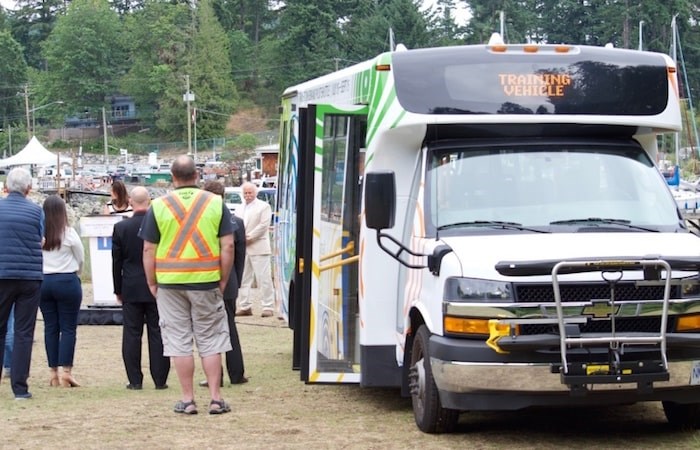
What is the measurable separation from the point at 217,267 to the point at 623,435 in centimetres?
313

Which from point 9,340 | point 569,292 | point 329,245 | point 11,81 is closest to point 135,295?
point 9,340

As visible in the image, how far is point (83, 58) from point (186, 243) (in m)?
127

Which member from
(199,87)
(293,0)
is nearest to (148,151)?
(199,87)

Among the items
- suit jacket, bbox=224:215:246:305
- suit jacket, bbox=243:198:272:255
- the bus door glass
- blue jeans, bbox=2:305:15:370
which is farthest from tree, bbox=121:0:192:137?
the bus door glass

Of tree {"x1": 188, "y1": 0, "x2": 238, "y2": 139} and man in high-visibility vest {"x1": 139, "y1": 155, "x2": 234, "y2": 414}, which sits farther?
tree {"x1": 188, "y1": 0, "x2": 238, "y2": 139}

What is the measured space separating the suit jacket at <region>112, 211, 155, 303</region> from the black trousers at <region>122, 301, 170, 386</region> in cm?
14

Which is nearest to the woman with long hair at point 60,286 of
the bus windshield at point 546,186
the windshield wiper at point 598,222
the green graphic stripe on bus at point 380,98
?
the green graphic stripe on bus at point 380,98

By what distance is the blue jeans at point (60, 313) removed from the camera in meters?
11.6

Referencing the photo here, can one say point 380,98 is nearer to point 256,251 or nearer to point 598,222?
point 598,222

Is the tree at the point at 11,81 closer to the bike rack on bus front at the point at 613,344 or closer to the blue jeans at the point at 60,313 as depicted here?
the blue jeans at the point at 60,313

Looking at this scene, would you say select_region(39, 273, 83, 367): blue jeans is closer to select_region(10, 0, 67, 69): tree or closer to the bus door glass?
the bus door glass

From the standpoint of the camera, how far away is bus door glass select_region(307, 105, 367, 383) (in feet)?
33.0

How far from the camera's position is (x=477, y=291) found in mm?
7910

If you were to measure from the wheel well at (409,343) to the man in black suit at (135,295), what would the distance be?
2.91 meters
